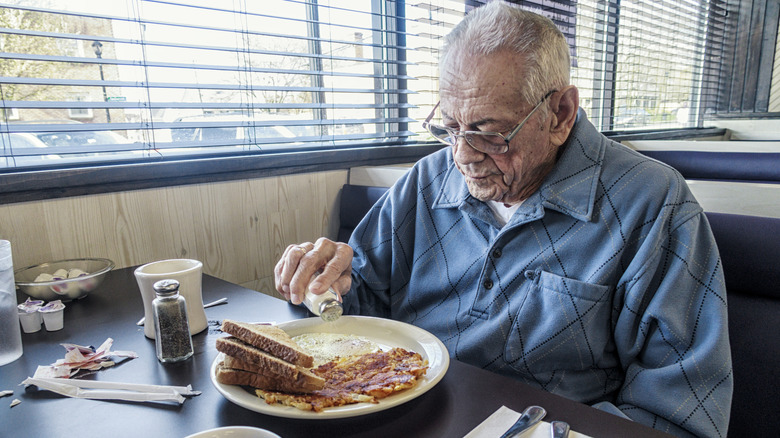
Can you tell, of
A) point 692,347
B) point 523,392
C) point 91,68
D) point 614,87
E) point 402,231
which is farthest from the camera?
point 614,87

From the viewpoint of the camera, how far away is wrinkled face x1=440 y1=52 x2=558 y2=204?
1.03m

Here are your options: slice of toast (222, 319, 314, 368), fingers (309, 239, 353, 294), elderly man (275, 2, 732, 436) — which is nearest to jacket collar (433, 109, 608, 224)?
elderly man (275, 2, 732, 436)

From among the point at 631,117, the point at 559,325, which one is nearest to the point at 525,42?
the point at 559,325

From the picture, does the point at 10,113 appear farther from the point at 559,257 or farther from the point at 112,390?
the point at 559,257

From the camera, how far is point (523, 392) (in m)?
0.70

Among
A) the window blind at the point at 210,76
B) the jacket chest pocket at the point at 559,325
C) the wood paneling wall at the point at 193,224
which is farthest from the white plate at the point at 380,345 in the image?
the window blind at the point at 210,76

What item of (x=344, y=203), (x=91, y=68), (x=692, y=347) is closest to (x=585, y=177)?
(x=692, y=347)

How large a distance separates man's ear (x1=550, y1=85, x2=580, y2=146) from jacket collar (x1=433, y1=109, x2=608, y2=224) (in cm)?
2

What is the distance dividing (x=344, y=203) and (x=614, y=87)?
9.48 feet

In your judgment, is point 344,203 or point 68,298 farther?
point 344,203

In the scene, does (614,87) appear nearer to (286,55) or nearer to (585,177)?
(286,55)

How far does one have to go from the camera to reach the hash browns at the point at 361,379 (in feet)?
2.23

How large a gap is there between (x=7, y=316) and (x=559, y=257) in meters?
1.03

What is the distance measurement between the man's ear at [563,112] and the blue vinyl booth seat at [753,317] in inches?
16.1
